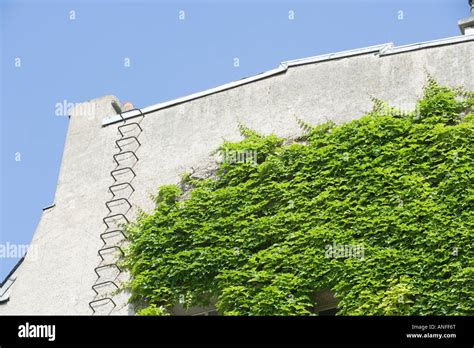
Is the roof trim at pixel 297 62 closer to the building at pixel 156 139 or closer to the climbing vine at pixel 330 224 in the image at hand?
the building at pixel 156 139

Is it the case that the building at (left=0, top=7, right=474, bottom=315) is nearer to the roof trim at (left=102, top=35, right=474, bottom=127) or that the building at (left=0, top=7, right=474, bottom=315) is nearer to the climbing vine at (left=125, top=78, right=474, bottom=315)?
the roof trim at (left=102, top=35, right=474, bottom=127)

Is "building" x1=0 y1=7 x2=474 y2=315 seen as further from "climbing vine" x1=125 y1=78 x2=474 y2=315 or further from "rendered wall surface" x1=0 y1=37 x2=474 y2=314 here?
Result: "climbing vine" x1=125 y1=78 x2=474 y2=315

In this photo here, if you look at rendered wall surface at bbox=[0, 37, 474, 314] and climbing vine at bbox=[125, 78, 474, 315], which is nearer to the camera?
climbing vine at bbox=[125, 78, 474, 315]

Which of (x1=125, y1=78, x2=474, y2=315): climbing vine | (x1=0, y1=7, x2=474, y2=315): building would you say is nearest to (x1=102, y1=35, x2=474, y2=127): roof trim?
(x1=0, y1=7, x2=474, y2=315): building

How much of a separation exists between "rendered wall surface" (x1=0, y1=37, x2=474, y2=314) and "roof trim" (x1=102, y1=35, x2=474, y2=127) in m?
0.06

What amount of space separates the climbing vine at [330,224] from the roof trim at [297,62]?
87cm

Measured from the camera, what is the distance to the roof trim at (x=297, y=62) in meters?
16.7

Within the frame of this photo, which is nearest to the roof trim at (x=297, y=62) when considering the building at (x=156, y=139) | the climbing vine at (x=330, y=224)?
the building at (x=156, y=139)

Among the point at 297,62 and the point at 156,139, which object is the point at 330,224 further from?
the point at 156,139

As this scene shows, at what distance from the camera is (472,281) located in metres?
13.9

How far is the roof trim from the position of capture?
54.6 ft

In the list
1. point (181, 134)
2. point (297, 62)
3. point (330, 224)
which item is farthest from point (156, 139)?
point (330, 224)

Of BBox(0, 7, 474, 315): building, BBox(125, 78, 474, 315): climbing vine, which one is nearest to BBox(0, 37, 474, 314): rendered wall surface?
BBox(0, 7, 474, 315): building

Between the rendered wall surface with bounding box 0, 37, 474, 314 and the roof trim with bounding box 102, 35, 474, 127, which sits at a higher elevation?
the roof trim with bounding box 102, 35, 474, 127
